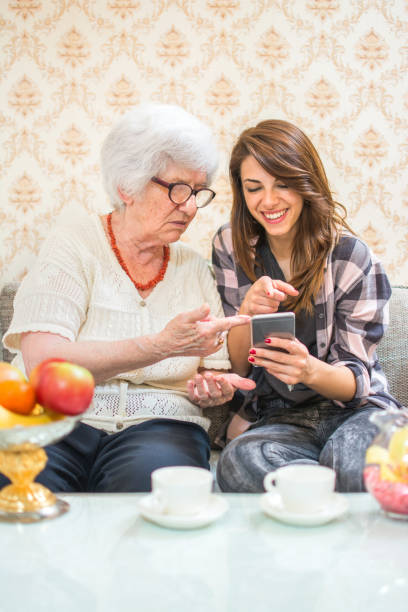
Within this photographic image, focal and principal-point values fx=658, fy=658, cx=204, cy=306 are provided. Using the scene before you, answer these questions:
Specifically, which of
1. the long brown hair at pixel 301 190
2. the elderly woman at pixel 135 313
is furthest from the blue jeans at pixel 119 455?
→ the long brown hair at pixel 301 190

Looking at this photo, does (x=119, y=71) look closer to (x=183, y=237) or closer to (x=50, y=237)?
(x=183, y=237)

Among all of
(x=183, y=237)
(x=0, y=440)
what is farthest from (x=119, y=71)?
(x=0, y=440)

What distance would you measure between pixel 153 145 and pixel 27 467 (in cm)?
97

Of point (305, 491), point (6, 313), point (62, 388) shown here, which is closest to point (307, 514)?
point (305, 491)

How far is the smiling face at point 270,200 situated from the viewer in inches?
69.8

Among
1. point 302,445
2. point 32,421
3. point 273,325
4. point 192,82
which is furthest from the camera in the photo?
point 192,82

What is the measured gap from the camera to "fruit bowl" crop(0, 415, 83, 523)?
3.23ft

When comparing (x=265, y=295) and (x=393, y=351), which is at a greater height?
(x=265, y=295)

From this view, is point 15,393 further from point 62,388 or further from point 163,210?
point 163,210

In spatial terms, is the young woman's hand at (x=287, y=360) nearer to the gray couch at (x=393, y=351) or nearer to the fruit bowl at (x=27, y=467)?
the gray couch at (x=393, y=351)

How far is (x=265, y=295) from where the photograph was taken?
5.64 feet

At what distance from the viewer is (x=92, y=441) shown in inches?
63.9

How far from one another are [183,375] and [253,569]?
918 mm

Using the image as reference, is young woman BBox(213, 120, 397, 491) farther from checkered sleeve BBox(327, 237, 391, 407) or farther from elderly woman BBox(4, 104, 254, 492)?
elderly woman BBox(4, 104, 254, 492)
